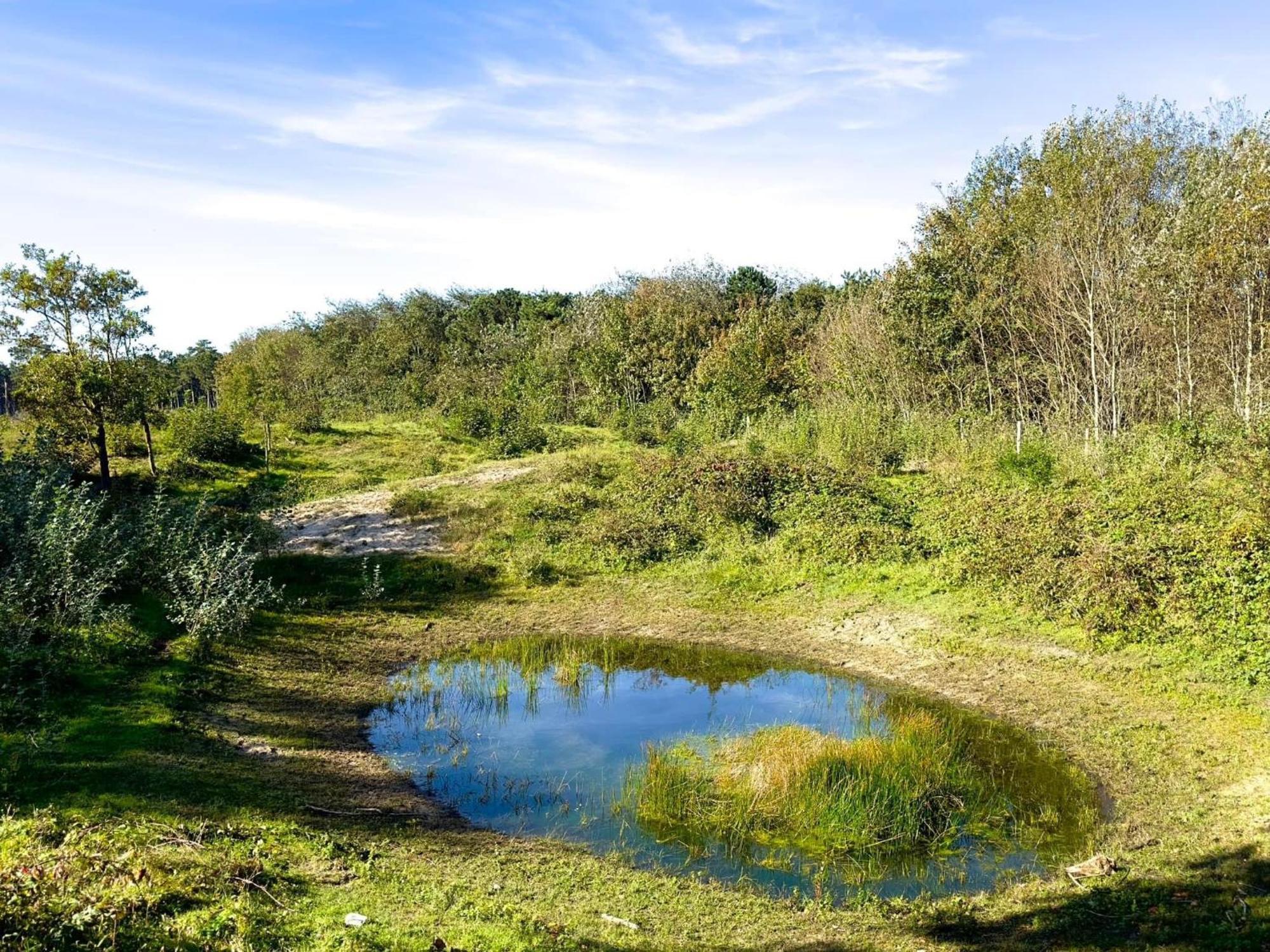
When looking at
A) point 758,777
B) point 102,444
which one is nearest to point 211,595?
point 758,777

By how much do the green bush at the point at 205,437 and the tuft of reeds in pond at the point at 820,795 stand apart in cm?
1993

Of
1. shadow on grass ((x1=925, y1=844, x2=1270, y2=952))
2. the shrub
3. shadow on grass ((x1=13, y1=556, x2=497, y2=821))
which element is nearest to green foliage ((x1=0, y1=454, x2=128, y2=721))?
shadow on grass ((x1=13, y1=556, x2=497, y2=821))

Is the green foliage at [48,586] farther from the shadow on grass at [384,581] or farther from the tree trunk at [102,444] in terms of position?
the tree trunk at [102,444]

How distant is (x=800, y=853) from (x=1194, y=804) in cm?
351

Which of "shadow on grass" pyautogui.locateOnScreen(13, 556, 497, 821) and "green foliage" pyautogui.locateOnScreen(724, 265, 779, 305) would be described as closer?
"shadow on grass" pyautogui.locateOnScreen(13, 556, 497, 821)

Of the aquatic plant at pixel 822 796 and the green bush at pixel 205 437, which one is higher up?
the green bush at pixel 205 437

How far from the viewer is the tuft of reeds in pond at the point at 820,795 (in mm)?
7121

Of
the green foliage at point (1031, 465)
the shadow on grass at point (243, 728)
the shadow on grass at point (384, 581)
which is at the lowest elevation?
the shadow on grass at point (243, 728)

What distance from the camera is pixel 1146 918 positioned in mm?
5391

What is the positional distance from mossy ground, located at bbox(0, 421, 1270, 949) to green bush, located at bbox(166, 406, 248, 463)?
12215 millimetres

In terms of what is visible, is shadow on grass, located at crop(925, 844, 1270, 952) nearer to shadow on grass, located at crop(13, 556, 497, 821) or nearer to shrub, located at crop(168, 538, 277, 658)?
shadow on grass, located at crop(13, 556, 497, 821)

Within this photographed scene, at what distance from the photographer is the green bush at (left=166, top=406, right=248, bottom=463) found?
23.7m

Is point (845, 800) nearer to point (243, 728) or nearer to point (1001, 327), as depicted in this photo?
point (243, 728)

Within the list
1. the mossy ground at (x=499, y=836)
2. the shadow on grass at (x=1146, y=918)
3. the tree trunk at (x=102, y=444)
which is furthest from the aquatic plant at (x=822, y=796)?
the tree trunk at (x=102, y=444)
